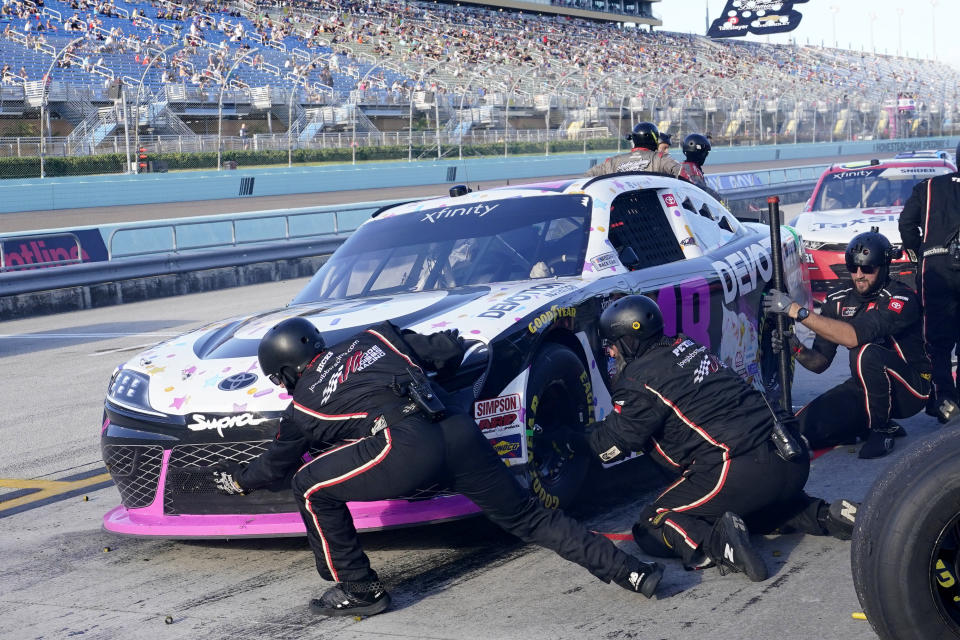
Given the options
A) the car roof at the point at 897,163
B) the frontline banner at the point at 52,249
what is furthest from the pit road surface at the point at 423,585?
the frontline banner at the point at 52,249

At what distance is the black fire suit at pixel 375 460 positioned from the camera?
13.7 ft

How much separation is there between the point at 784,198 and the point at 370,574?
29.4m

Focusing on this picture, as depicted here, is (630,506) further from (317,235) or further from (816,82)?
(816,82)

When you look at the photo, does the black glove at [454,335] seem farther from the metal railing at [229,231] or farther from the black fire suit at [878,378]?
the metal railing at [229,231]

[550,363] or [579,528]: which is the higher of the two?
[550,363]

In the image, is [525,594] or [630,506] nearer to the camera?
[525,594]

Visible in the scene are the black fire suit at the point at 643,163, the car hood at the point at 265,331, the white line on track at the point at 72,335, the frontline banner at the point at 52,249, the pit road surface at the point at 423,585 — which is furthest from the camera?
the frontline banner at the point at 52,249

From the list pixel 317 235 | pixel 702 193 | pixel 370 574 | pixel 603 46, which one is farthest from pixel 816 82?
pixel 370 574

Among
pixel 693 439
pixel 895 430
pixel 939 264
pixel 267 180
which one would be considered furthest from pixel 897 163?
pixel 267 180

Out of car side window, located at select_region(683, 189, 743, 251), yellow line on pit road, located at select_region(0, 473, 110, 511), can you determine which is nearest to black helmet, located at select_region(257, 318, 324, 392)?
yellow line on pit road, located at select_region(0, 473, 110, 511)

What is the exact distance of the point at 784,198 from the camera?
105ft

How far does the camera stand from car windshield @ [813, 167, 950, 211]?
13867 mm

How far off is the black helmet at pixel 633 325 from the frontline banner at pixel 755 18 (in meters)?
69.8

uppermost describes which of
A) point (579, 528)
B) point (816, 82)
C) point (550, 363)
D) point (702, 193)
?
point (816, 82)
